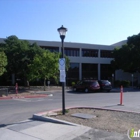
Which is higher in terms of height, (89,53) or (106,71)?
(89,53)

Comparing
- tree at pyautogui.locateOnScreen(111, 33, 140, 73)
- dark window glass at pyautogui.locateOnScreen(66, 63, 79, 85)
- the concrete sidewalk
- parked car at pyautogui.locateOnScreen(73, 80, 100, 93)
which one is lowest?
the concrete sidewalk

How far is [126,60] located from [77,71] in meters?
10.7

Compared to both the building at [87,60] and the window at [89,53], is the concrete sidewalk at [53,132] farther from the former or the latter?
the window at [89,53]

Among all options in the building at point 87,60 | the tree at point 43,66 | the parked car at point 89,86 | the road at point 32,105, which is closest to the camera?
the road at point 32,105

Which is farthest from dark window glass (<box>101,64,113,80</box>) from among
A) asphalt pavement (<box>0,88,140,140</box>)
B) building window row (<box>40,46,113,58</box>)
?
asphalt pavement (<box>0,88,140,140</box>)

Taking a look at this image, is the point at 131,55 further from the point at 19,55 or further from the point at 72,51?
the point at 19,55

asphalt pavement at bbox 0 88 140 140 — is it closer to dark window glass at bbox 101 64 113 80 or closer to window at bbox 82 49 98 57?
window at bbox 82 49 98 57

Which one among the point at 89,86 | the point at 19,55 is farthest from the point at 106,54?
the point at 19,55

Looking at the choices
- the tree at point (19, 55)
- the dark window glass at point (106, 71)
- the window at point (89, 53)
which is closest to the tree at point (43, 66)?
the tree at point (19, 55)

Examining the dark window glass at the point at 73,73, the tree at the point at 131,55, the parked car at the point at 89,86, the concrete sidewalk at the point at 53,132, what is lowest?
the concrete sidewalk at the point at 53,132

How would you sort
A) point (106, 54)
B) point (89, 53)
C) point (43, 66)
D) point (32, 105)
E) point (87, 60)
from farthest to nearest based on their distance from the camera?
Answer: point (106, 54) → point (89, 53) → point (87, 60) → point (43, 66) → point (32, 105)

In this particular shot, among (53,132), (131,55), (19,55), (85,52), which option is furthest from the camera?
(85,52)

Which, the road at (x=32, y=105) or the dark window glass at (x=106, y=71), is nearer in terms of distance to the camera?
the road at (x=32, y=105)

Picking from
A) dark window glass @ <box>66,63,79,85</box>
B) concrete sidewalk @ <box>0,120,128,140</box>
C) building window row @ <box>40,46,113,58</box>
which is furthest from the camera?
dark window glass @ <box>66,63,79,85</box>
